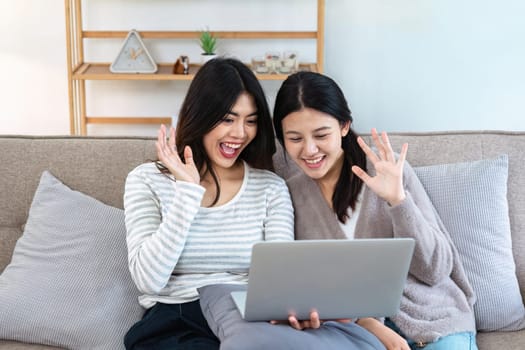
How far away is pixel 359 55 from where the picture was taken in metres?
3.78

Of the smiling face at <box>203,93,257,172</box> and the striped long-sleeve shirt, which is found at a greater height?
the smiling face at <box>203,93,257,172</box>

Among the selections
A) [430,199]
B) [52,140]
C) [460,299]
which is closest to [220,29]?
[52,140]

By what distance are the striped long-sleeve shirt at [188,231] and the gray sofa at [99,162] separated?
231 millimetres

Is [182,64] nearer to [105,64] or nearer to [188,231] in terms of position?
[105,64]

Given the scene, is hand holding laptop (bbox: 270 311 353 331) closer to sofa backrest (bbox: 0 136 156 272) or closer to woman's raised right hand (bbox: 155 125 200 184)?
woman's raised right hand (bbox: 155 125 200 184)

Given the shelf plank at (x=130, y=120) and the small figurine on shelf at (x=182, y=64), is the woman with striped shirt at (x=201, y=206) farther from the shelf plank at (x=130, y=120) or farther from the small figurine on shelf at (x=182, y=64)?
the shelf plank at (x=130, y=120)

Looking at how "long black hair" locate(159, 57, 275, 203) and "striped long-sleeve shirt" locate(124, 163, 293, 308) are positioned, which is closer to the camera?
"striped long-sleeve shirt" locate(124, 163, 293, 308)

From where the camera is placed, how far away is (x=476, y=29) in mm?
3684


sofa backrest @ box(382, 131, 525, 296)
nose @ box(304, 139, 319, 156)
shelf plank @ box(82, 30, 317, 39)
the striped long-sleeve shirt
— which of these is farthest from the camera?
shelf plank @ box(82, 30, 317, 39)

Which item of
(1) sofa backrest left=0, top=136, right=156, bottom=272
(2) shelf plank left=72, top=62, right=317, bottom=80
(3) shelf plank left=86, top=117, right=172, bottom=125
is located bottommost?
(3) shelf plank left=86, top=117, right=172, bottom=125

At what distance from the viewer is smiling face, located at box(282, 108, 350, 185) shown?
74.5 inches

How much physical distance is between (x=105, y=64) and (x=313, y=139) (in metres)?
2.16

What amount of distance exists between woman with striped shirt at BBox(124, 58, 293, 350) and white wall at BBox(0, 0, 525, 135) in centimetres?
189

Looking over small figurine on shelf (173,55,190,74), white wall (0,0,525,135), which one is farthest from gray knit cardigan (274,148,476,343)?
white wall (0,0,525,135)
